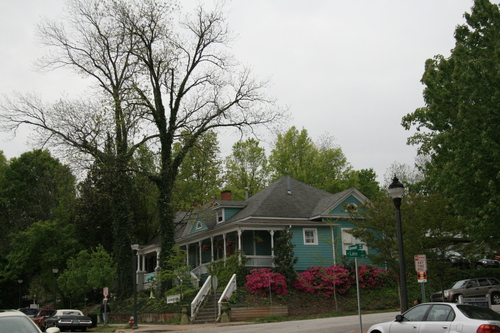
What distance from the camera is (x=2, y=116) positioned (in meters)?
36.0

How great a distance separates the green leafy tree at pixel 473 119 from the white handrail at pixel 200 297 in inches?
599

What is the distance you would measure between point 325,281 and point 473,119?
1692cm

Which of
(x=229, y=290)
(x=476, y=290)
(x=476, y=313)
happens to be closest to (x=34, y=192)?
(x=229, y=290)

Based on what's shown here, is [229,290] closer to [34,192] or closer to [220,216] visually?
[220,216]

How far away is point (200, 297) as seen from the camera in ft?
96.3

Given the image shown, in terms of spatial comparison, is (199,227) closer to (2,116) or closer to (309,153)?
(2,116)

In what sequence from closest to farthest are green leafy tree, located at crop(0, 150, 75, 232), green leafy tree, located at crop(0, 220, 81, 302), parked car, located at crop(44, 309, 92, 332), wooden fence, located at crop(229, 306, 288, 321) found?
wooden fence, located at crop(229, 306, 288, 321) → parked car, located at crop(44, 309, 92, 332) → green leafy tree, located at crop(0, 220, 81, 302) → green leafy tree, located at crop(0, 150, 75, 232)

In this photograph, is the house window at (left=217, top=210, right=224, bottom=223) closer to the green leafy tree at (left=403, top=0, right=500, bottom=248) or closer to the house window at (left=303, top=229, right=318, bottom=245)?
the house window at (left=303, top=229, right=318, bottom=245)

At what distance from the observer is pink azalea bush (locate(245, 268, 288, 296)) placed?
2936 cm

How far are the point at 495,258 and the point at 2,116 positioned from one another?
39.2m

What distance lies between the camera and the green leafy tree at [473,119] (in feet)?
52.2

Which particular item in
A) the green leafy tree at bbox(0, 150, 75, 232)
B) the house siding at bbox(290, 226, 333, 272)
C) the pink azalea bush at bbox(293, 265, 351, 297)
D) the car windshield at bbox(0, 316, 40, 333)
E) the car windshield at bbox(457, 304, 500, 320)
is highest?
the green leafy tree at bbox(0, 150, 75, 232)

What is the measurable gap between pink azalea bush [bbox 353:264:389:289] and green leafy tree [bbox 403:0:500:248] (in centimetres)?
1413

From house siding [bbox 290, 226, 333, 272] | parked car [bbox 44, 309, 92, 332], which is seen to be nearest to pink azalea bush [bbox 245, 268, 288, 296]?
house siding [bbox 290, 226, 333, 272]
